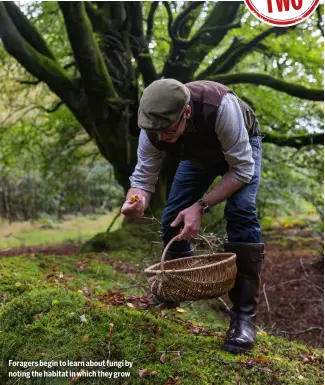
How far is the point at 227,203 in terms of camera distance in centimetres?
293

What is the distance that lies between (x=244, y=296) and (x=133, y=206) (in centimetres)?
91

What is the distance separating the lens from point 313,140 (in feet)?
26.8

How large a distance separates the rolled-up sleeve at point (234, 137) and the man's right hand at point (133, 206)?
612mm

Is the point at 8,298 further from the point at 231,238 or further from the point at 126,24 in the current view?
the point at 126,24

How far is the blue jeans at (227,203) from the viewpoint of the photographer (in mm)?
2889

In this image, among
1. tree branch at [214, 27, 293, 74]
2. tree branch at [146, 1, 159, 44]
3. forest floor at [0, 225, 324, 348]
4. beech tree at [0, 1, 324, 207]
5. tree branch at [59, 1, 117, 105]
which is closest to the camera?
tree branch at [59, 1, 117, 105]

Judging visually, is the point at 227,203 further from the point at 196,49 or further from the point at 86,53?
the point at 196,49

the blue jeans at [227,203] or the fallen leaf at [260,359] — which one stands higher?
the blue jeans at [227,203]

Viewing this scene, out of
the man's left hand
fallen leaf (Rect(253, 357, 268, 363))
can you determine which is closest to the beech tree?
the man's left hand

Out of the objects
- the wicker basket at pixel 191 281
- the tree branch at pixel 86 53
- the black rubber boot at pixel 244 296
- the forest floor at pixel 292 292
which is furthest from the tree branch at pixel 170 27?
the wicker basket at pixel 191 281

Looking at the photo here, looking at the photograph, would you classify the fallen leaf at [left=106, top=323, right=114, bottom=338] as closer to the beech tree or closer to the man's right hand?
the man's right hand

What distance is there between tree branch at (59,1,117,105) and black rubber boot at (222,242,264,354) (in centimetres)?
391

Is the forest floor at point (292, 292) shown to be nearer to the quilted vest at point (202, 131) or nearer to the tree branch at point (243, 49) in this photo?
the quilted vest at point (202, 131)

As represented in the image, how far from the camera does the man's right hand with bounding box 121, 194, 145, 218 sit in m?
2.87
